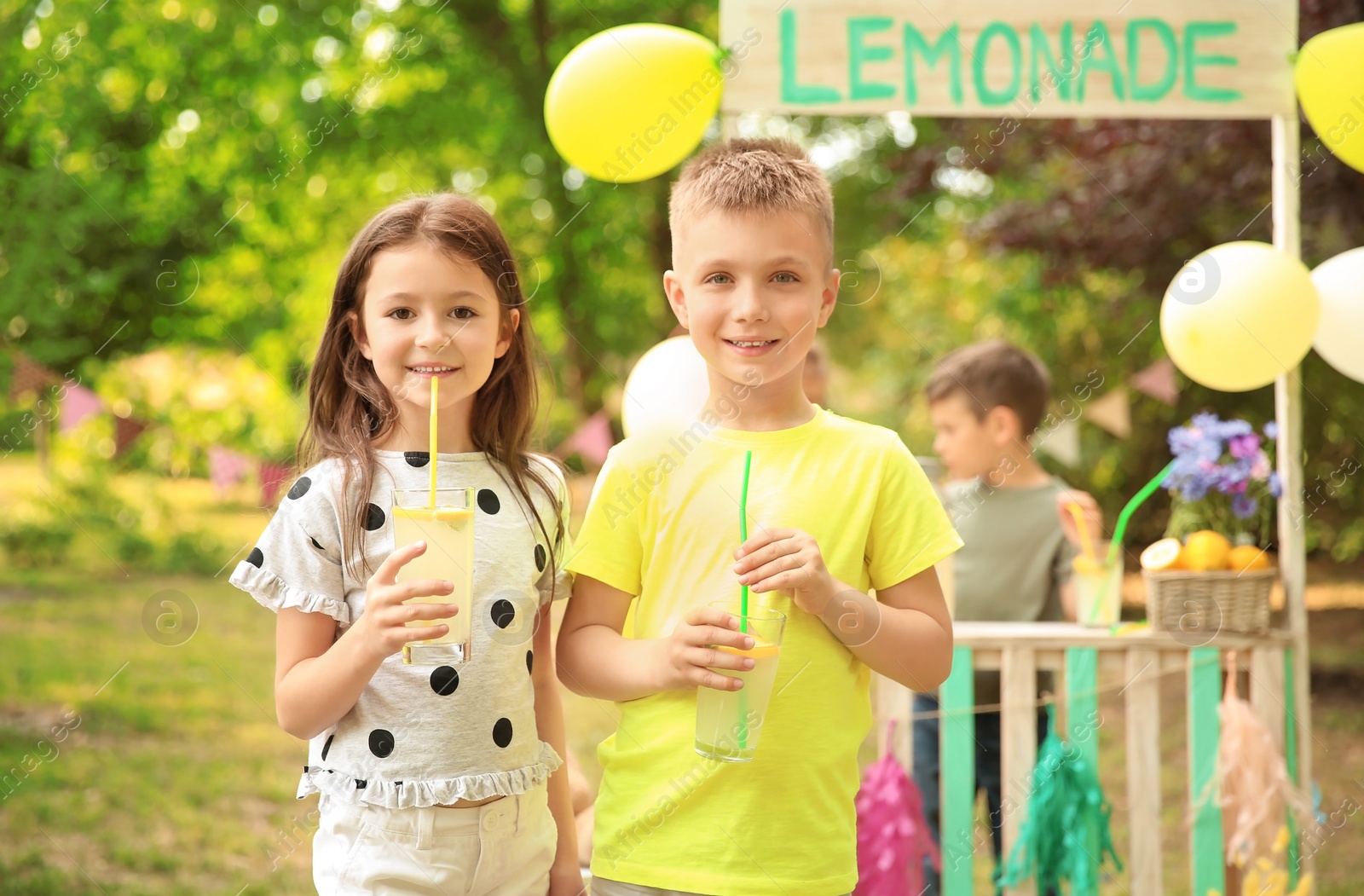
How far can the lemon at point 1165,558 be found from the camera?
3.23 meters

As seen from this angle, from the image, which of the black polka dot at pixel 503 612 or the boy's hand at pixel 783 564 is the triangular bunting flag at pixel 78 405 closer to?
→ the black polka dot at pixel 503 612

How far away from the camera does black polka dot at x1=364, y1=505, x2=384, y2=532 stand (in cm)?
175

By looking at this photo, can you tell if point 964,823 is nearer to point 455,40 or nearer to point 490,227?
point 490,227

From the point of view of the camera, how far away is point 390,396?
1.86 metres

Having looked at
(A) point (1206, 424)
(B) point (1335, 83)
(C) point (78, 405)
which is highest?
(B) point (1335, 83)

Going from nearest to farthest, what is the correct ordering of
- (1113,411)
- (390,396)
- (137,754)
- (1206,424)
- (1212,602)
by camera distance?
(390,396) < (1212,602) < (1206,424) < (1113,411) < (137,754)

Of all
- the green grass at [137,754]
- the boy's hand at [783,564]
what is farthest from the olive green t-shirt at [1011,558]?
the green grass at [137,754]

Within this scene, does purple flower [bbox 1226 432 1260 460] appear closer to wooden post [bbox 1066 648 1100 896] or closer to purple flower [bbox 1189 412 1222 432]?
purple flower [bbox 1189 412 1222 432]

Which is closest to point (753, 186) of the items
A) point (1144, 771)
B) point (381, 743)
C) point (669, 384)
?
point (381, 743)


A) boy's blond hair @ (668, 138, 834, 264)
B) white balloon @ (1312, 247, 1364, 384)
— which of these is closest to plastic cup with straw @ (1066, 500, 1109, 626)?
white balloon @ (1312, 247, 1364, 384)

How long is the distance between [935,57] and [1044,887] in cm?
219

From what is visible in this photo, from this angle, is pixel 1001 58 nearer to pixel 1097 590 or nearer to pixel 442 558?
pixel 1097 590

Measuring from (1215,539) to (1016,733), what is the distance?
2.42ft

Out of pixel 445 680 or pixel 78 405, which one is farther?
pixel 78 405
